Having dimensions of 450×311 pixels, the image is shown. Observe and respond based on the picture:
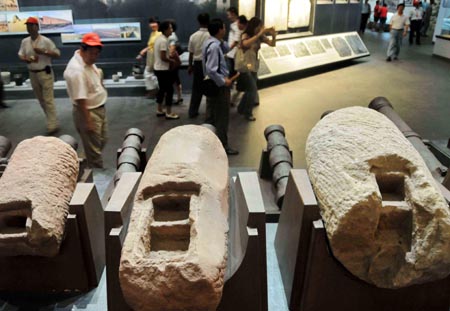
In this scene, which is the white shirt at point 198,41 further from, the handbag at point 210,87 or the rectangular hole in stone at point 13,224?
the rectangular hole in stone at point 13,224

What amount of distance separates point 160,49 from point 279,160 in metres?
3.20

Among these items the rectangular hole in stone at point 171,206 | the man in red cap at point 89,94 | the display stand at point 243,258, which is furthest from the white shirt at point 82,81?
the rectangular hole in stone at point 171,206

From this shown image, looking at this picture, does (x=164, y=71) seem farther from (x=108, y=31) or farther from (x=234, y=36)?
(x=108, y=31)

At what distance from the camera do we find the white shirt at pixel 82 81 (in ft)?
12.0

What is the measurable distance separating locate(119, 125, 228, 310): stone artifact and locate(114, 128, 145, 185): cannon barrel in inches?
35.2

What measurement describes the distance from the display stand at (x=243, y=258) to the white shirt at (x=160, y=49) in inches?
159

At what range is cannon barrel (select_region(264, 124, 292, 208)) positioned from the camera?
10.5 feet

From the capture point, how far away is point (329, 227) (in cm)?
196

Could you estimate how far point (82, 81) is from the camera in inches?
146

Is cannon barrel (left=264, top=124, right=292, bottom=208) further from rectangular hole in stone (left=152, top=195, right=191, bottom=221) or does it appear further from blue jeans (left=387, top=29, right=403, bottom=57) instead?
blue jeans (left=387, top=29, right=403, bottom=57)

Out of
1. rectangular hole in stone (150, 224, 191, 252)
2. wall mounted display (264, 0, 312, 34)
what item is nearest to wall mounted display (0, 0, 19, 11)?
wall mounted display (264, 0, 312, 34)

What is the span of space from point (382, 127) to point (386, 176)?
1.45ft

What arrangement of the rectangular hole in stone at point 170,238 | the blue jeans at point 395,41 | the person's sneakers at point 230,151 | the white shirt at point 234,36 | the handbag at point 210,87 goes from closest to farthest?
the rectangular hole in stone at point 170,238, the handbag at point 210,87, the person's sneakers at point 230,151, the white shirt at point 234,36, the blue jeans at point 395,41

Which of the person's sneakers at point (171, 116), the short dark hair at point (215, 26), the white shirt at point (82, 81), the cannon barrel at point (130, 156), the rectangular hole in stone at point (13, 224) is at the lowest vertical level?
the person's sneakers at point (171, 116)
